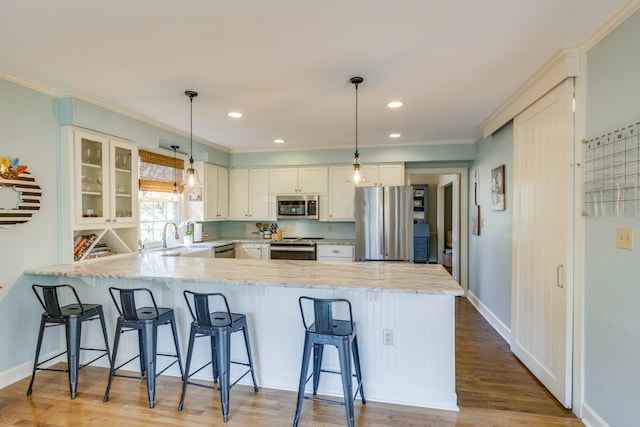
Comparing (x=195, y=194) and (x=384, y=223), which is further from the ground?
(x=195, y=194)

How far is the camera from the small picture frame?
16.4 ft

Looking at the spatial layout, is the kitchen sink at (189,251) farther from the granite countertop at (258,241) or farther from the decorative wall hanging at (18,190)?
the decorative wall hanging at (18,190)

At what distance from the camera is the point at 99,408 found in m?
2.33

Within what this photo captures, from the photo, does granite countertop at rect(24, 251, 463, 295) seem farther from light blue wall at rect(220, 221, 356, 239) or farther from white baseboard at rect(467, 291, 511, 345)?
light blue wall at rect(220, 221, 356, 239)

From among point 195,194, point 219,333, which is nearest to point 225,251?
point 195,194

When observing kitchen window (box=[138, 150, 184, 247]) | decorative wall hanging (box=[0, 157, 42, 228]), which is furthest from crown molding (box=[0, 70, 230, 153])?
decorative wall hanging (box=[0, 157, 42, 228])

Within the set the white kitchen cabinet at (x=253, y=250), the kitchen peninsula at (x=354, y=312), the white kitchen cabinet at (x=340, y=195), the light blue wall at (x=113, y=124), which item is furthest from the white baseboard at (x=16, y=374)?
the white kitchen cabinet at (x=340, y=195)

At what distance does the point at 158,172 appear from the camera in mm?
4422

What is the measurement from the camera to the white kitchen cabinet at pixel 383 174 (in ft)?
16.4

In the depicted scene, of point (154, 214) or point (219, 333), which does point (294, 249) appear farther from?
point (219, 333)

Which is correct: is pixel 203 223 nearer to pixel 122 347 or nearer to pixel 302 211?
pixel 302 211

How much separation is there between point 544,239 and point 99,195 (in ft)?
12.8

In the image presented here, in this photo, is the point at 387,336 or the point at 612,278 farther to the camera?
the point at 387,336

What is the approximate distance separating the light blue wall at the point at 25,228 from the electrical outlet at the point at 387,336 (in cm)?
282
